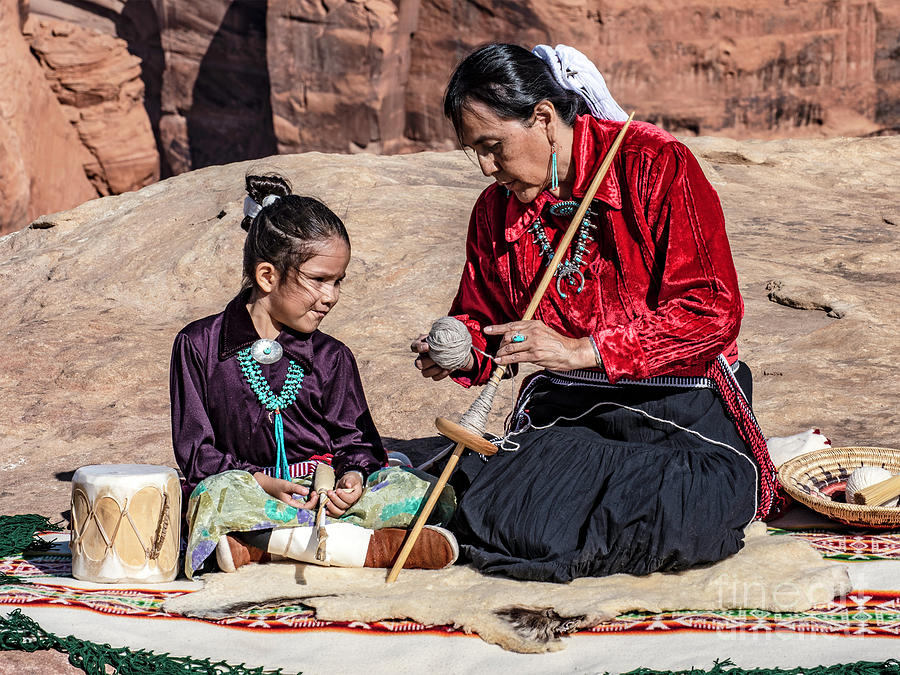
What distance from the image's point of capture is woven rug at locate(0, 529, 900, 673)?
2355 millimetres

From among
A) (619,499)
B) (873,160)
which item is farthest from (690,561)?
(873,160)

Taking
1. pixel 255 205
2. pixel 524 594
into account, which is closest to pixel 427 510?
pixel 524 594

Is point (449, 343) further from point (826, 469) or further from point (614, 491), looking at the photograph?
point (826, 469)


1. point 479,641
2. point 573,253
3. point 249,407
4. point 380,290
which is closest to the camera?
point 479,641

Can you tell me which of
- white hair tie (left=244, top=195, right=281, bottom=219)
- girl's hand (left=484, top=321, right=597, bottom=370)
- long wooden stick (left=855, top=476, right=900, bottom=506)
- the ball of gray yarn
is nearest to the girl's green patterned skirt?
the ball of gray yarn

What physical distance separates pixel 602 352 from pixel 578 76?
0.84 m

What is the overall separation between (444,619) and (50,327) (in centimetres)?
457

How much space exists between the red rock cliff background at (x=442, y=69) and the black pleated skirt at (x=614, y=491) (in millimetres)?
11610

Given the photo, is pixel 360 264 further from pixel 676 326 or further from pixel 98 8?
pixel 98 8

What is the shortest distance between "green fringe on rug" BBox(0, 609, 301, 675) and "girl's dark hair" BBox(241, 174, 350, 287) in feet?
4.38

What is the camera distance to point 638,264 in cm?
309

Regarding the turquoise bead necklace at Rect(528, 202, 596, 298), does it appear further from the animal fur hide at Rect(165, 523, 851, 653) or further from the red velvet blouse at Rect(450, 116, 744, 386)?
the animal fur hide at Rect(165, 523, 851, 653)

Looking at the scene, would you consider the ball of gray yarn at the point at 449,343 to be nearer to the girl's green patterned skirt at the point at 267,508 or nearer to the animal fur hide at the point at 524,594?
the girl's green patterned skirt at the point at 267,508

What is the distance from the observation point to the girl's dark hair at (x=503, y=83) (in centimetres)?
299
